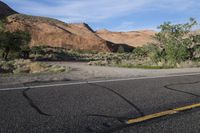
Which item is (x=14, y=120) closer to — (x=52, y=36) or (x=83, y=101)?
(x=83, y=101)

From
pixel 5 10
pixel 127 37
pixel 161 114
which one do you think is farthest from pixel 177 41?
pixel 127 37

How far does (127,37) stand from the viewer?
121m

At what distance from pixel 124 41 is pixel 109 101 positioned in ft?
359

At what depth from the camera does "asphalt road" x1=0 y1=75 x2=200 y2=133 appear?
5484mm

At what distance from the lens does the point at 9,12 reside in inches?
3494

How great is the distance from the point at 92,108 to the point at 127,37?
114775mm

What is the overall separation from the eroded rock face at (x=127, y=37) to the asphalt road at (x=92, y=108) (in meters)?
104

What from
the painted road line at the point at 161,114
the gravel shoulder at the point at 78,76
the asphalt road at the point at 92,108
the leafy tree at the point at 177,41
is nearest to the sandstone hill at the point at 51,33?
the leafy tree at the point at 177,41

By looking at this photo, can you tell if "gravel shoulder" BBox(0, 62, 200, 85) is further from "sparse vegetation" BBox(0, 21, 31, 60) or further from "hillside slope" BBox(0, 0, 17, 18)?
"hillside slope" BBox(0, 0, 17, 18)

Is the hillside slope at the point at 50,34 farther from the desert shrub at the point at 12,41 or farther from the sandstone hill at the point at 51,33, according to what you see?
the desert shrub at the point at 12,41

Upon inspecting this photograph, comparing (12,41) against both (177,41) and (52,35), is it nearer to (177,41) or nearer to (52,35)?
(177,41)

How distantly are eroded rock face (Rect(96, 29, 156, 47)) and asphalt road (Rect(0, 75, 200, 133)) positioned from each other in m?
104

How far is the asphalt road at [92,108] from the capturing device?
5.48 m

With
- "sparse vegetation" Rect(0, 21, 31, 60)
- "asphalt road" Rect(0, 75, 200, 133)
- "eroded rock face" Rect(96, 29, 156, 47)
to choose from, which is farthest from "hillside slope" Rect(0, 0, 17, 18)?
"asphalt road" Rect(0, 75, 200, 133)
